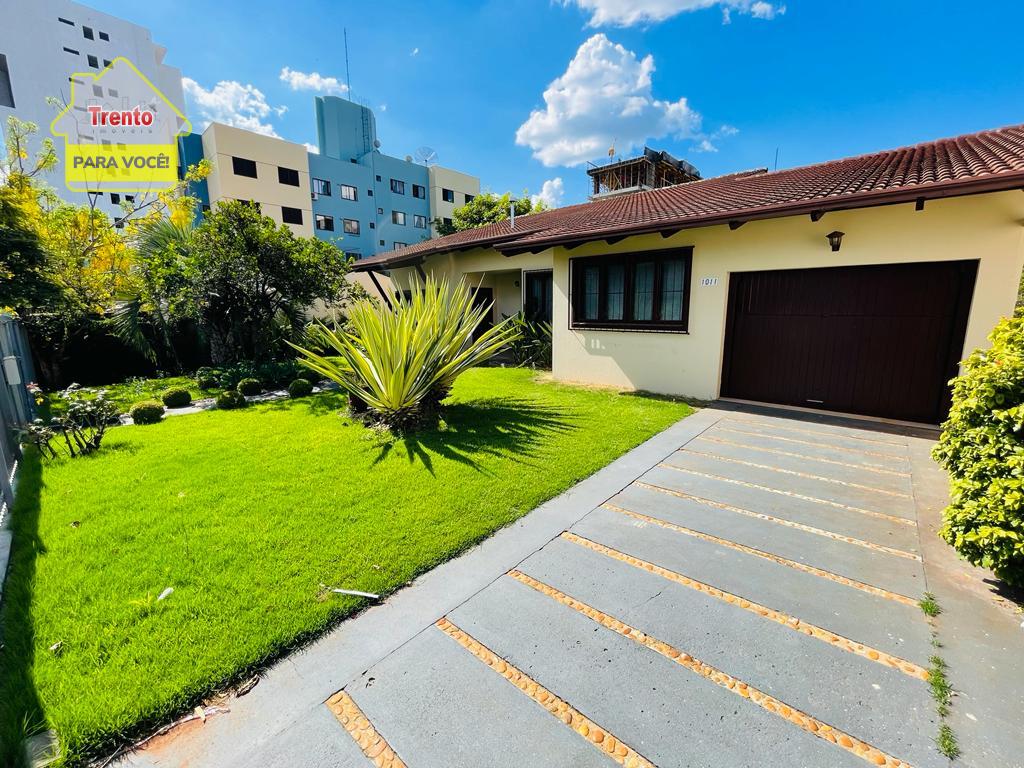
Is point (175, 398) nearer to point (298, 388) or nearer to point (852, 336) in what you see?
point (298, 388)

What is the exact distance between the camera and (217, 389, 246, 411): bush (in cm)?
834

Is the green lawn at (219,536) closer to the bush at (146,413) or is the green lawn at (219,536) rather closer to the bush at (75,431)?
the bush at (75,431)

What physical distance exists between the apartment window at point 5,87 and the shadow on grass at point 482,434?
52.1 meters

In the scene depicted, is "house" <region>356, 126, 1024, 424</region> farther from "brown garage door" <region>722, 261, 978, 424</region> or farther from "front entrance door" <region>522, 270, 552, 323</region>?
"front entrance door" <region>522, 270, 552, 323</region>

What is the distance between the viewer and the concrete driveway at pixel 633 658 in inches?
72.7

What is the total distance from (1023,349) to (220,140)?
129 feet

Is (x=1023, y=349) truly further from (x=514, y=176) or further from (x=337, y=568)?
(x=514, y=176)

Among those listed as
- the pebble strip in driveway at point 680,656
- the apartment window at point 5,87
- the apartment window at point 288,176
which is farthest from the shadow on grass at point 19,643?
the apartment window at point 5,87

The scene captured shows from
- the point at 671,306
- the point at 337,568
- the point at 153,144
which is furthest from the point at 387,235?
the point at 337,568

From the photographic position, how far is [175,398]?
864 centimetres

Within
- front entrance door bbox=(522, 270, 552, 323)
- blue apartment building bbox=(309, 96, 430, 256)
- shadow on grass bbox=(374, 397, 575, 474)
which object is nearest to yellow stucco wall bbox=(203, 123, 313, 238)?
blue apartment building bbox=(309, 96, 430, 256)

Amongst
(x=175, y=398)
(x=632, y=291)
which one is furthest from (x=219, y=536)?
(x=632, y=291)

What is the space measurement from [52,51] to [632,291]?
5789 cm

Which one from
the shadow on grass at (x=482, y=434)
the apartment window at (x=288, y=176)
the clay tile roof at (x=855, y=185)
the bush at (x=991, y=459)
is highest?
the apartment window at (x=288, y=176)
